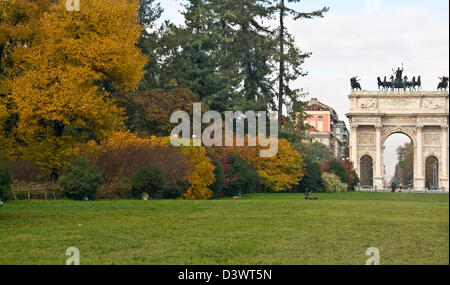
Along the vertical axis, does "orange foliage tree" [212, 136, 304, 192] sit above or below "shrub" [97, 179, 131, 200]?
above

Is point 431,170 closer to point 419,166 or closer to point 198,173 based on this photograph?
point 419,166

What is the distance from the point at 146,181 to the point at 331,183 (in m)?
27.4

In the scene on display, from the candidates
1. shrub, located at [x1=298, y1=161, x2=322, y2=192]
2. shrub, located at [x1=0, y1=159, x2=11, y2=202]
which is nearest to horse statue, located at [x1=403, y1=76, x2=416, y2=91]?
shrub, located at [x1=298, y1=161, x2=322, y2=192]

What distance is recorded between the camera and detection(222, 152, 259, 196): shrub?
1467 inches

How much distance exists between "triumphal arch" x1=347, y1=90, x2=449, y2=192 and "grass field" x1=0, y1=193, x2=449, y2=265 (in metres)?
66.2

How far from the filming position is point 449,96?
80.8 meters

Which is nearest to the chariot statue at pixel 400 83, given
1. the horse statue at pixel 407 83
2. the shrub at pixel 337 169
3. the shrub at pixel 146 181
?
the horse statue at pixel 407 83

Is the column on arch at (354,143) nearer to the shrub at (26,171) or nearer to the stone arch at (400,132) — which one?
the stone arch at (400,132)

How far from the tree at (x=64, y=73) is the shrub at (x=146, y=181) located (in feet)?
8.14

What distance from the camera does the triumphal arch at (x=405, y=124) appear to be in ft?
266

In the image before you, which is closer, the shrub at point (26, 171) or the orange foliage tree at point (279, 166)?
the shrub at point (26, 171)

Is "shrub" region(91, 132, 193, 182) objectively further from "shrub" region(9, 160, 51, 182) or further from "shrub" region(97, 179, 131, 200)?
"shrub" region(9, 160, 51, 182)

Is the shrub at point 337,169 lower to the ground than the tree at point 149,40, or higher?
lower
